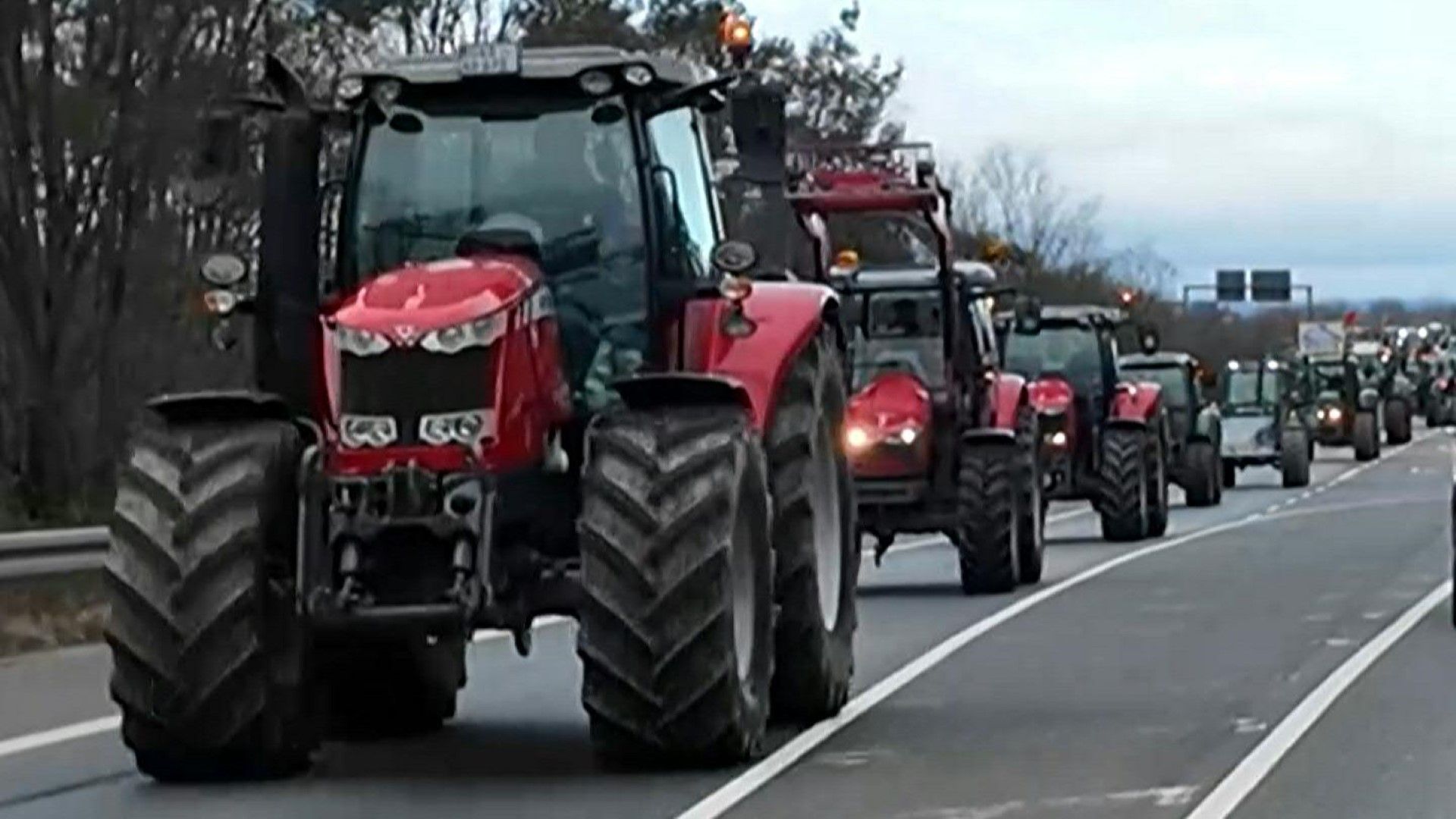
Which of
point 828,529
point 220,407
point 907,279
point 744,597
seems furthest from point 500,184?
point 907,279

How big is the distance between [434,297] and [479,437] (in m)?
0.58

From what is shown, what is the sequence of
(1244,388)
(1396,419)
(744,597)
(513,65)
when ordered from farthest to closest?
(1396,419) → (1244,388) → (513,65) → (744,597)

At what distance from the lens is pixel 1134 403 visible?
3419cm

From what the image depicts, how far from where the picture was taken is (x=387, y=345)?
12508 millimetres

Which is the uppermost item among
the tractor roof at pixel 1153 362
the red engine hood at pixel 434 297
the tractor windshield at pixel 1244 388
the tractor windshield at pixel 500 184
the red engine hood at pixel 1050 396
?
the tractor windshield at pixel 500 184

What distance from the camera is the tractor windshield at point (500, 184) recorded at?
13.5 metres

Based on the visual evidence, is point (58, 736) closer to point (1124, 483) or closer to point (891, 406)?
point (891, 406)

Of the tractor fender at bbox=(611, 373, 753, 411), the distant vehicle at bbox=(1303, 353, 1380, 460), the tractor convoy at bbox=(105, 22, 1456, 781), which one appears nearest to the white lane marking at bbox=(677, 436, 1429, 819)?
the tractor convoy at bbox=(105, 22, 1456, 781)

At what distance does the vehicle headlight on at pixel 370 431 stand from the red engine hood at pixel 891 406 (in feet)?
39.6

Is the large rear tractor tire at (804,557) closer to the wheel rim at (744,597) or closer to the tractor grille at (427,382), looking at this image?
the wheel rim at (744,597)

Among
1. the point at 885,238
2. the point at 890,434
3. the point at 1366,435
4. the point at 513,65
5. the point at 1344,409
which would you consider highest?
the point at 513,65

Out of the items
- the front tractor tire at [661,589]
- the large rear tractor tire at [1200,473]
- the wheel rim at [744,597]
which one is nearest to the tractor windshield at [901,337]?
the wheel rim at [744,597]

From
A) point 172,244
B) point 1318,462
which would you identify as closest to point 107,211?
point 172,244

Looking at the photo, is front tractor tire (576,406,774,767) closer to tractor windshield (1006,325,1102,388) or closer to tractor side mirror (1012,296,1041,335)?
tractor side mirror (1012,296,1041,335)
